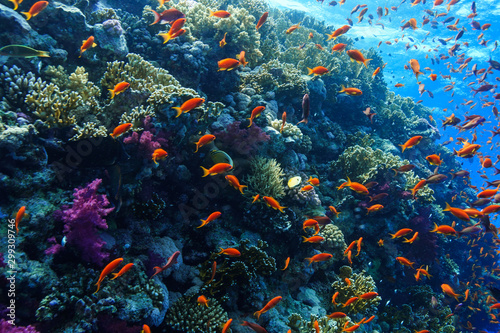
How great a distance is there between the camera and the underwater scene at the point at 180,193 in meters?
3.10

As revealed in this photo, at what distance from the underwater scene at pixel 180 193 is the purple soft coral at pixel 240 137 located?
0.03m

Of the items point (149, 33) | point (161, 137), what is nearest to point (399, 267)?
point (161, 137)

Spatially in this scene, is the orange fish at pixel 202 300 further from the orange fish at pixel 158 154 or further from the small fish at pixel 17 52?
the small fish at pixel 17 52

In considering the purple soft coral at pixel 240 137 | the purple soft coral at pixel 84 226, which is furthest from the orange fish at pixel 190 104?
the purple soft coral at pixel 84 226

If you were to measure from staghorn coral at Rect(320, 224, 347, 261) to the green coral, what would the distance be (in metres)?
2.22

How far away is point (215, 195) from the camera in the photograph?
5.26m

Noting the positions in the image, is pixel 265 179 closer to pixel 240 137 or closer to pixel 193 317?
pixel 240 137

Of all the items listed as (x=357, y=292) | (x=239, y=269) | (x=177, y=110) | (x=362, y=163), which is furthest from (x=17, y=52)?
(x=362, y=163)

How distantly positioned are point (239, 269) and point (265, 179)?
2.03 meters

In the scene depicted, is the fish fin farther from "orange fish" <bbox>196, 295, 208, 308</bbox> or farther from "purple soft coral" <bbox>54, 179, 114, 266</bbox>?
"orange fish" <bbox>196, 295, 208, 308</bbox>

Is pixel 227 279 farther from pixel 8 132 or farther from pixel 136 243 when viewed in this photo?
pixel 8 132

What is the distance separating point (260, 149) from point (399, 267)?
6784 mm

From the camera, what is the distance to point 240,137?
17.5 ft

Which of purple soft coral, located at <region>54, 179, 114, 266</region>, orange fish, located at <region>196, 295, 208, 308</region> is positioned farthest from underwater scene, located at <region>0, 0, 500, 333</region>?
orange fish, located at <region>196, 295, 208, 308</region>
